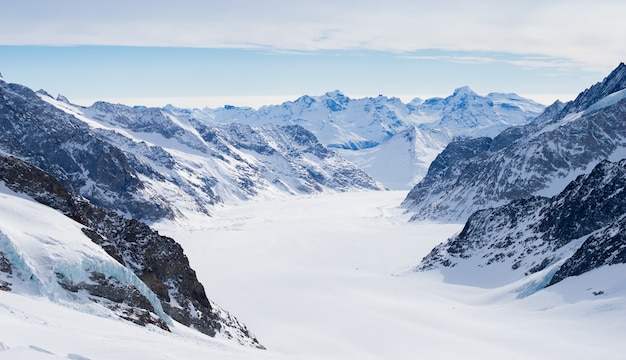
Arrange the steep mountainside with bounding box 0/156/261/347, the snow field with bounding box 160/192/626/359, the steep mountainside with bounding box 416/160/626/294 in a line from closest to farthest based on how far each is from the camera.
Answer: the steep mountainside with bounding box 0/156/261/347
the snow field with bounding box 160/192/626/359
the steep mountainside with bounding box 416/160/626/294

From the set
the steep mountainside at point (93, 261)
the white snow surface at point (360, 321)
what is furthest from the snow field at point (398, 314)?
the steep mountainside at point (93, 261)

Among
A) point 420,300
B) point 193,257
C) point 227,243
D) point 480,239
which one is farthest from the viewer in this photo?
point 227,243

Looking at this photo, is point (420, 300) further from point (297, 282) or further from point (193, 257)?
point (193, 257)

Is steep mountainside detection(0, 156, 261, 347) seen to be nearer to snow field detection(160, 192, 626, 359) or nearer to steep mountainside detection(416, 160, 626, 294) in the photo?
snow field detection(160, 192, 626, 359)

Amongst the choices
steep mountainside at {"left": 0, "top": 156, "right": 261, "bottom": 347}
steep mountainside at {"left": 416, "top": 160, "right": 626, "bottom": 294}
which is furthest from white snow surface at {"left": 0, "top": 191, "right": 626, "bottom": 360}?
steep mountainside at {"left": 416, "top": 160, "right": 626, "bottom": 294}

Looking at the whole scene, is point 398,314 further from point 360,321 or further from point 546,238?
point 546,238

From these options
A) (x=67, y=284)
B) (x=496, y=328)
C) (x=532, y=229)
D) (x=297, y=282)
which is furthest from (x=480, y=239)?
(x=67, y=284)
